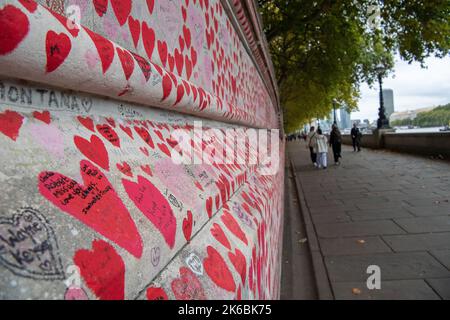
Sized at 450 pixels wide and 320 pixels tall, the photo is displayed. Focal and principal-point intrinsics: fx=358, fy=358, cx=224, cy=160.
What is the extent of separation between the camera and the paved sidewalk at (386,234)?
10.9 ft

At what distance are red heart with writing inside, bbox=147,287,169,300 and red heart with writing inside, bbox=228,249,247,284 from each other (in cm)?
39

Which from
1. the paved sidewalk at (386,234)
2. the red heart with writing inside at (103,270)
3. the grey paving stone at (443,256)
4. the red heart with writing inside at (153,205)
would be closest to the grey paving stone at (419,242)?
the paved sidewalk at (386,234)

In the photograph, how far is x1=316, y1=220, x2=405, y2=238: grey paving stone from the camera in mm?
4968

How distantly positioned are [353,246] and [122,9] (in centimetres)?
427

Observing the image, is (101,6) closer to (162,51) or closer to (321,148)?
(162,51)

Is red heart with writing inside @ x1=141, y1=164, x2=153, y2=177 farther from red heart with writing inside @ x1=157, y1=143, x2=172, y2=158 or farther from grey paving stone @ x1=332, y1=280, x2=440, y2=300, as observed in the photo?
grey paving stone @ x1=332, y1=280, x2=440, y2=300

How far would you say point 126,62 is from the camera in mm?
788

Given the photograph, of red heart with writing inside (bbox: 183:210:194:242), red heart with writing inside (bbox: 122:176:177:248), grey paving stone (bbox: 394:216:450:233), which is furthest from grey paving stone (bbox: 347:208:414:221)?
red heart with writing inside (bbox: 122:176:177:248)

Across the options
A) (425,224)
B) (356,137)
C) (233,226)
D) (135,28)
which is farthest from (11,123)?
(356,137)

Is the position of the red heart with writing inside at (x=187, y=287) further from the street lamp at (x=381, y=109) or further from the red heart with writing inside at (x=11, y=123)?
the street lamp at (x=381, y=109)

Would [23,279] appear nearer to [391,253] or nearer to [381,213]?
[391,253]

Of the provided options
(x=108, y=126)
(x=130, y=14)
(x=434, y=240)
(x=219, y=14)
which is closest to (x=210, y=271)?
(x=108, y=126)

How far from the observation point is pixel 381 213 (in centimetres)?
609
